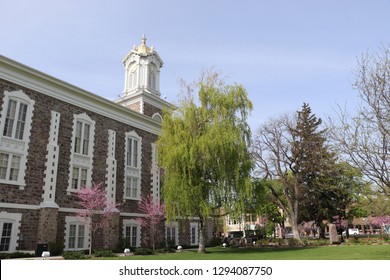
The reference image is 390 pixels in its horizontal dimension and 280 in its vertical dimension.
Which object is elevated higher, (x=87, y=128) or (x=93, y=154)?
(x=87, y=128)

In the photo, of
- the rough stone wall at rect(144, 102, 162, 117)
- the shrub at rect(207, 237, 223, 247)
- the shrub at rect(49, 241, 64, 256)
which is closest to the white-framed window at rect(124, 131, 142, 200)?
the rough stone wall at rect(144, 102, 162, 117)

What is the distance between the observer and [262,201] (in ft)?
72.2

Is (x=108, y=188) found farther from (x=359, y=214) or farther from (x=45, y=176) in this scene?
(x=359, y=214)

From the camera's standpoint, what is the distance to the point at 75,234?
852 inches

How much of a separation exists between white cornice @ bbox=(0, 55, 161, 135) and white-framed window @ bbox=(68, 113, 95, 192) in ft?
4.02

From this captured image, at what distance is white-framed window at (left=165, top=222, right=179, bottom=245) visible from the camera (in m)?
29.3

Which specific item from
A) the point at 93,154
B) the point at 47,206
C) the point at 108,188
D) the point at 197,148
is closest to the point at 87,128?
the point at 93,154

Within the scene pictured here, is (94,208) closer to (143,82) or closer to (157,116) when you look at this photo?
(157,116)

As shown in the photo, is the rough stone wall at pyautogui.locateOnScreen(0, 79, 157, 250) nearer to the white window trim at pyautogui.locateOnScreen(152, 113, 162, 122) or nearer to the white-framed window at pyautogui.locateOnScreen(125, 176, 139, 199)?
the white-framed window at pyautogui.locateOnScreen(125, 176, 139, 199)

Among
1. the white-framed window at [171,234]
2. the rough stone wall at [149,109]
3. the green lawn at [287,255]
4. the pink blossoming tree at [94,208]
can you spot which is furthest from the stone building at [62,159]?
the green lawn at [287,255]

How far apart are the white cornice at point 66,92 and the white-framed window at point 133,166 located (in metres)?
1.28

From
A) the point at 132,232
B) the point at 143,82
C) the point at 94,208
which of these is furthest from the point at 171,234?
the point at 143,82

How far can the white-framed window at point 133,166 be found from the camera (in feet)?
88.4

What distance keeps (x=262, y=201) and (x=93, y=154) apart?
41.1 ft
